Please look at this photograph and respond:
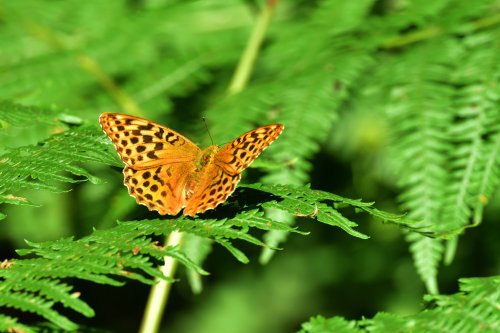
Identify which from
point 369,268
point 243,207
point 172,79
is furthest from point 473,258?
point 243,207

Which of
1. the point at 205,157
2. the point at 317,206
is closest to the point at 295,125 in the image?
the point at 205,157

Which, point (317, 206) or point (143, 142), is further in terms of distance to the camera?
point (143, 142)

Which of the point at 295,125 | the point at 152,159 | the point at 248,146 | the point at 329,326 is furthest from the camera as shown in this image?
the point at 295,125

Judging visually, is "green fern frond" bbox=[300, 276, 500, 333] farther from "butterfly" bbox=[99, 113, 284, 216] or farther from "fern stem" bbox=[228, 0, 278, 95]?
"fern stem" bbox=[228, 0, 278, 95]

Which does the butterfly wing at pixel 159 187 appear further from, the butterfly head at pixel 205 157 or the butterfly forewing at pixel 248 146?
the butterfly forewing at pixel 248 146

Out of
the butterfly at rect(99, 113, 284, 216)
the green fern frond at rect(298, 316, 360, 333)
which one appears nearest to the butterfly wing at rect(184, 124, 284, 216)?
the butterfly at rect(99, 113, 284, 216)

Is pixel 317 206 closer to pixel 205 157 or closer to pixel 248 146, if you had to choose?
pixel 248 146

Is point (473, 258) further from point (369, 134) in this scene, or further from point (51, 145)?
point (51, 145)

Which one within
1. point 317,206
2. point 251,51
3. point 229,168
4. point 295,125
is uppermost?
point 251,51
